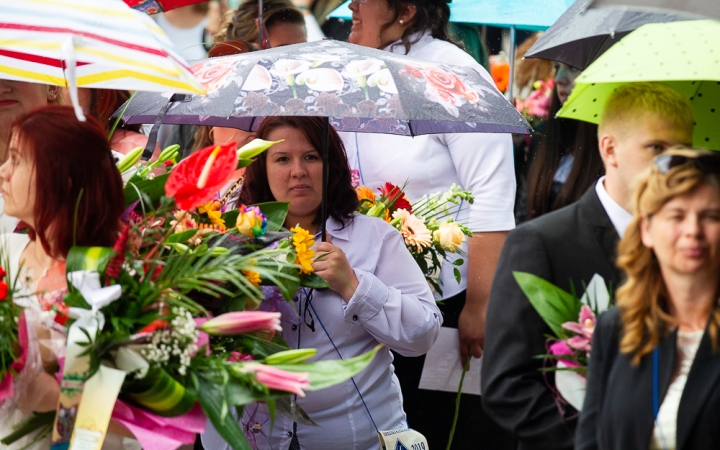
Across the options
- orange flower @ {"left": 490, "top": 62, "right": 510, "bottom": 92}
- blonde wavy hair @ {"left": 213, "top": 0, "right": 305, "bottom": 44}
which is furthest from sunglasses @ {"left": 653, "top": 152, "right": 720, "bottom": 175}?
orange flower @ {"left": 490, "top": 62, "right": 510, "bottom": 92}

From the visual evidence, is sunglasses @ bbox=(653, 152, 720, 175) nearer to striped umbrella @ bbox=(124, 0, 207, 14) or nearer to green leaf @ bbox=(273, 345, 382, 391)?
green leaf @ bbox=(273, 345, 382, 391)

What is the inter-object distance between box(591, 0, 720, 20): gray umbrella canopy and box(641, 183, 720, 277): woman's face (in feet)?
2.27

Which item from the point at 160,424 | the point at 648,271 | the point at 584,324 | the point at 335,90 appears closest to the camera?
the point at 648,271

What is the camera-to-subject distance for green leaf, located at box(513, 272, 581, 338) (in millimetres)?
2602

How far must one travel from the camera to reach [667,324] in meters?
2.29

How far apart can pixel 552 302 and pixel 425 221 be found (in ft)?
5.58

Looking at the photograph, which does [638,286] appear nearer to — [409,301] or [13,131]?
[409,301]

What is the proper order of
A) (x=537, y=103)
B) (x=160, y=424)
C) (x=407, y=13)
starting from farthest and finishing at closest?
(x=537, y=103) < (x=407, y=13) < (x=160, y=424)

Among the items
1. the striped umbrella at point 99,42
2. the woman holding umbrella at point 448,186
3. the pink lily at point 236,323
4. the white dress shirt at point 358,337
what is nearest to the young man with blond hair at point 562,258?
the pink lily at point 236,323

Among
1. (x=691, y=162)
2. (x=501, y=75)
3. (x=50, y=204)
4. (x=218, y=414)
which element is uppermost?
(x=691, y=162)

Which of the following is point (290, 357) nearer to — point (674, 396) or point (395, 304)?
point (395, 304)

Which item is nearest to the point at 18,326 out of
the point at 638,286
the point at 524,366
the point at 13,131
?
the point at 13,131

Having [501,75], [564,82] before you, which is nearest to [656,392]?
[564,82]

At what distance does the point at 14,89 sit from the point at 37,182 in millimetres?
1158
